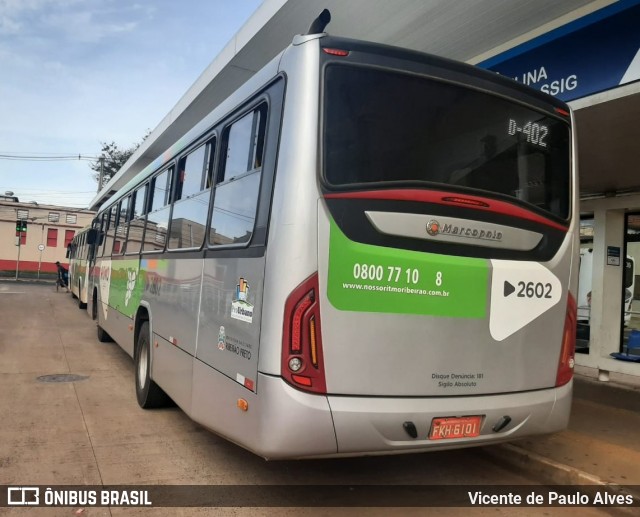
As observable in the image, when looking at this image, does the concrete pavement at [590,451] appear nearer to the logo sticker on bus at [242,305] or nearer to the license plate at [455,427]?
the license plate at [455,427]

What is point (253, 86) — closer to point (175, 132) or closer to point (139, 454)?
point (139, 454)

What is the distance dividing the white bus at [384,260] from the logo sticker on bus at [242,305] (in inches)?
0.9

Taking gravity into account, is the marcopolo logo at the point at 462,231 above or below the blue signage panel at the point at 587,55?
below

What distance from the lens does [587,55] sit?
5.84m

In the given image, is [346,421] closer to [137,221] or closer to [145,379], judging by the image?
[145,379]

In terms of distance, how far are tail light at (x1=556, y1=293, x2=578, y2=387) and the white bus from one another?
2 centimetres

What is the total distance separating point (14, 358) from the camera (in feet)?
31.5

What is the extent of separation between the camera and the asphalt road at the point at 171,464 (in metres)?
4.14

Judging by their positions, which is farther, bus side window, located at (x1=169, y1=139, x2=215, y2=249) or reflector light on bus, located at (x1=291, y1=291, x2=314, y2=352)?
bus side window, located at (x1=169, y1=139, x2=215, y2=249)

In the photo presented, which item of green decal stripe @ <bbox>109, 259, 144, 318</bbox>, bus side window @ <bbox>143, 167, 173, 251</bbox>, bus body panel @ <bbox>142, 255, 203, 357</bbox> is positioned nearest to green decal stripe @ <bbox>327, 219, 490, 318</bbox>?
bus body panel @ <bbox>142, 255, 203, 357</bbox>

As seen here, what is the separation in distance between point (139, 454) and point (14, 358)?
5.89m

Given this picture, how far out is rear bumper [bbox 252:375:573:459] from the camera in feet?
10.7

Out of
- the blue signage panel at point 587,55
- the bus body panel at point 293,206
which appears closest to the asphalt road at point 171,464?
the bus body panel at point 293,206

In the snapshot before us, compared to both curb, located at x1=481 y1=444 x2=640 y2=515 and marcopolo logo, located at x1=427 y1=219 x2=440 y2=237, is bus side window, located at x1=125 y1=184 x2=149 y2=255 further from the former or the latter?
curb, located at x1=481 y1=444 x2=640 y2=515
